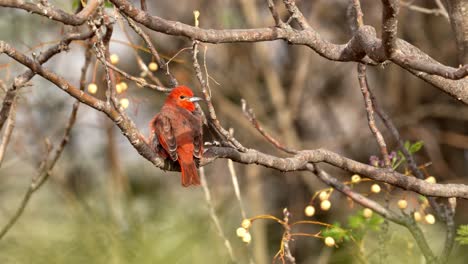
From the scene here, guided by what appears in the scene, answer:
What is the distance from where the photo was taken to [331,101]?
10.4m

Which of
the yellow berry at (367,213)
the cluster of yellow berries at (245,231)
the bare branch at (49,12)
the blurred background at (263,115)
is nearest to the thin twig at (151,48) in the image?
the bare branch at (49,12)

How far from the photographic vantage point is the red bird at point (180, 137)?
382 centimetres

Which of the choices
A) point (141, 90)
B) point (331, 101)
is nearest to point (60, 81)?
point (141, 90)

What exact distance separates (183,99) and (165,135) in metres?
0.67

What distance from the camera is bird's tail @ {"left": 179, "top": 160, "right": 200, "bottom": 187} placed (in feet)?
12.7

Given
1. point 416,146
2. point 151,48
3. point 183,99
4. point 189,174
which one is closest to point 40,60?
point 151,48

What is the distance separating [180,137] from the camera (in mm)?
3900

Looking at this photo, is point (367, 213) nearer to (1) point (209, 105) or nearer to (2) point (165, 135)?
(2) point (165, 135)

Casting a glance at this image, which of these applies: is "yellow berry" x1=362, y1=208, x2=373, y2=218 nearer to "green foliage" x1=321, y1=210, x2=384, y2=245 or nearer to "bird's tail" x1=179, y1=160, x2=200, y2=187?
"green foliage" x1=321, y1=210, x2=384, y2=245

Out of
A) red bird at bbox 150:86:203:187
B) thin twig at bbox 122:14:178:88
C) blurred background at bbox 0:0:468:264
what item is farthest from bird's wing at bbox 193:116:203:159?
blurred background at bbox 0:0:468:264

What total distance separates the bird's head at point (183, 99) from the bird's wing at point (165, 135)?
12.8 inches

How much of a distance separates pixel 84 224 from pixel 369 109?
4.98 ft

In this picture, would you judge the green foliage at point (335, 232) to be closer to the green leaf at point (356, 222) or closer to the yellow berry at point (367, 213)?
the green leaf at point (356, 222)

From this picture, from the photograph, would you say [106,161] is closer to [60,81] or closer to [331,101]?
[331,101]
